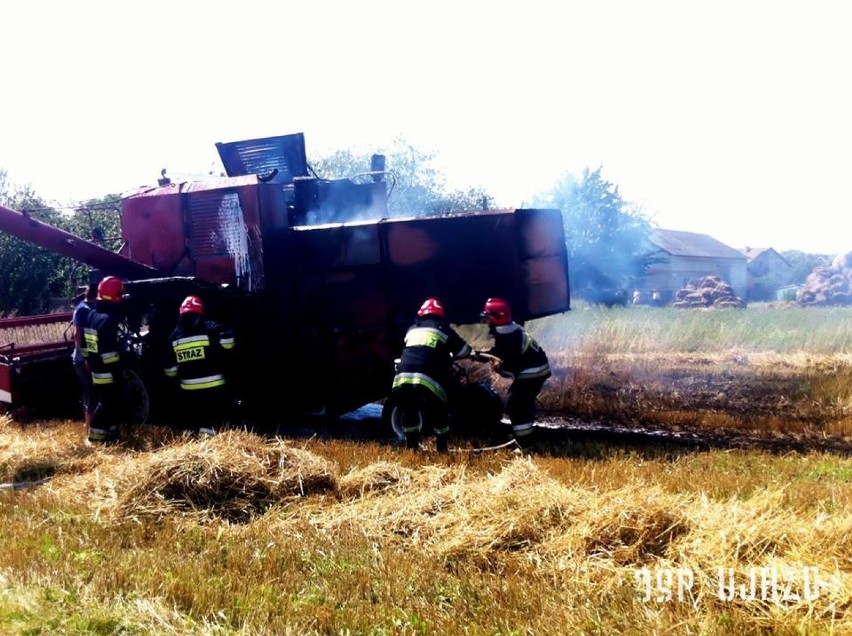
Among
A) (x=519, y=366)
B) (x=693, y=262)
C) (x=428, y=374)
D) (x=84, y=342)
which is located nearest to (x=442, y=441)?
(x=428, y=374)

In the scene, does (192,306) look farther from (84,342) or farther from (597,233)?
(597,233)

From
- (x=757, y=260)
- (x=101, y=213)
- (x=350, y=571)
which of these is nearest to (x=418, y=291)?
(x=350, y=571)

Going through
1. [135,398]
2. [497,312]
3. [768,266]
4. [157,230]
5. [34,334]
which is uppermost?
[157,230]

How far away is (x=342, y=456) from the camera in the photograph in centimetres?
723

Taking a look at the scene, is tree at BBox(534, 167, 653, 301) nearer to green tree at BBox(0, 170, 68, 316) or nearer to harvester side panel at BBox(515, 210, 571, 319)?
harvester side panel at BBox(515, 210, 571, 319)

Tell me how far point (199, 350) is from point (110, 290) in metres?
1.17

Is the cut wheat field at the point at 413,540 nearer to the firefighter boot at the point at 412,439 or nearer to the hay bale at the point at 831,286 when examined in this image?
the firefighter boot at the point at 412,439

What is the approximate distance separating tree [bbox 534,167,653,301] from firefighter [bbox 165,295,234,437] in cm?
565

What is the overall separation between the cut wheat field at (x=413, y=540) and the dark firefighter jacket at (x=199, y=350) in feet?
2.23

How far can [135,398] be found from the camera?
9648 millimetres

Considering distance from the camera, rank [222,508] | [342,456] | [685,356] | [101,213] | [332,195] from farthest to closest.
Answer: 1. [101,213]
2. [685,356]
3. [332,195]
4. [342,456]
5. [222,508]

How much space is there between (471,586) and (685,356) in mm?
12065

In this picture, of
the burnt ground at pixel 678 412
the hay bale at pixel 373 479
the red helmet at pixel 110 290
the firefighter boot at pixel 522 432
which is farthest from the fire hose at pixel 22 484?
the firefighter boot at pixel 522 432

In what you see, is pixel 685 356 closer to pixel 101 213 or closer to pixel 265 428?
pixel 265 428
